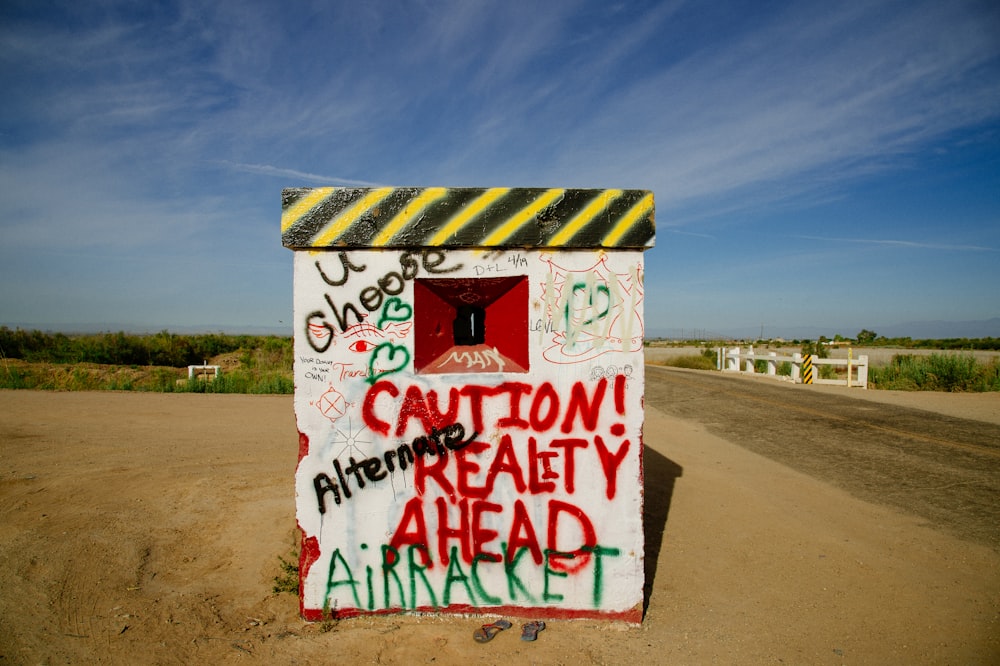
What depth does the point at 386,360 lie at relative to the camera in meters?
3.59

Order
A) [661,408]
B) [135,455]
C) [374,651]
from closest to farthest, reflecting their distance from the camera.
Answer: [374,651] → [135,455] → [661,408]

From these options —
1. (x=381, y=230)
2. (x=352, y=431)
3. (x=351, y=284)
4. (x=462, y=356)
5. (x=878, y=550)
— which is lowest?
(x=878, y=550)

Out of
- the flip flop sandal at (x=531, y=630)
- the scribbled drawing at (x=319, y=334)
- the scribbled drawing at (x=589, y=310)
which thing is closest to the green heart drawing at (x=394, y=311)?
the scribbled drawing at (x=319, y=334)

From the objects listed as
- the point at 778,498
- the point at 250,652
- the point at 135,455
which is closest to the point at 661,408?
the point at 778,498

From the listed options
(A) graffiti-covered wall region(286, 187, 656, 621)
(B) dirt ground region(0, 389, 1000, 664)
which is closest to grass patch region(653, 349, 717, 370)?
(B) dirt ground region(0, 389, 1000, 664)

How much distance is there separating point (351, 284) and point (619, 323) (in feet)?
5.58

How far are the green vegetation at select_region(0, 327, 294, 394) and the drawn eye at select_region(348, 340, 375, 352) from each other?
13.2 meters

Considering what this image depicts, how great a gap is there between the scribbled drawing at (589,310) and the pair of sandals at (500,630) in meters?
1.65

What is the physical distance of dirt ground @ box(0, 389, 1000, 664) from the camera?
3.34m

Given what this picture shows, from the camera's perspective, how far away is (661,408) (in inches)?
537

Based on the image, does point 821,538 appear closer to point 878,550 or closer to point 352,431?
point 878,550

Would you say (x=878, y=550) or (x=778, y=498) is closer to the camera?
(x=878, y=550)

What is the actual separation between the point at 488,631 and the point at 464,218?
8.33ft

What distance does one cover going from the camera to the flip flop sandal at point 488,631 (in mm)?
3398
